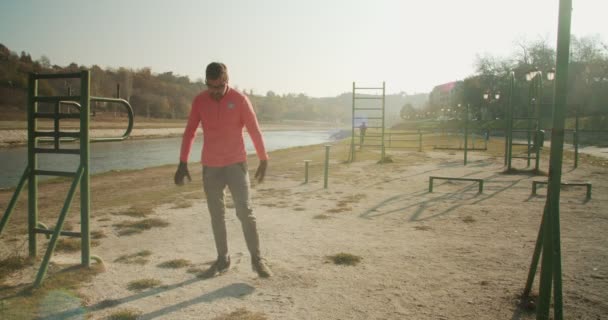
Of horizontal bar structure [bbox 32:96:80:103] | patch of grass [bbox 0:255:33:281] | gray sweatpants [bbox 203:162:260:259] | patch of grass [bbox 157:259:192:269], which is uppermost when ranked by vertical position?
horizontal bar structure [bbox 32:96:80:103]

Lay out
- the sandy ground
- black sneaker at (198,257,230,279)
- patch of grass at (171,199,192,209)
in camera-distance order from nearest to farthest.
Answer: the sandy ground, black sneaker at (198,257,230,279), patch of grass at (171,199,192,209)

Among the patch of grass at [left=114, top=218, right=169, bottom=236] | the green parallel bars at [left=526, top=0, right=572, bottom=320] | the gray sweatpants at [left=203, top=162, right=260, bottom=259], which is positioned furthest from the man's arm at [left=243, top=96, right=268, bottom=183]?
the patch of grass at [left=114, top=218, right=169, bottom=236]

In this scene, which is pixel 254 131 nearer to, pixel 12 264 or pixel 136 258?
pixel 136 258

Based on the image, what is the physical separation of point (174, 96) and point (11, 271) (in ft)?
407

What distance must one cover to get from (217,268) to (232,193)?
752 mm

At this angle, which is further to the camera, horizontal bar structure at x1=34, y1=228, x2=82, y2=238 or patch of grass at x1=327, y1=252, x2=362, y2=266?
patch of grass at x1=327, y1=252, x2=362, y2=266

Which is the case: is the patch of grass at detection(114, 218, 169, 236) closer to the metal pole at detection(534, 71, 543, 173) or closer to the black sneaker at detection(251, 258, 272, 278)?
the black sneaker at detection(251, 258, 272, 278)

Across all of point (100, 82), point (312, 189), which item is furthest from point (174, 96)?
point (312, 189)

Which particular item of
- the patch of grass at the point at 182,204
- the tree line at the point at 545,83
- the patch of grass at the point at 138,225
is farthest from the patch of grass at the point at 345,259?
the tree line at the point at 545,83

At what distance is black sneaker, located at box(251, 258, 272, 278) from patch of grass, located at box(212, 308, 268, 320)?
2.47ft

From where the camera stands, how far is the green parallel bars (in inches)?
110

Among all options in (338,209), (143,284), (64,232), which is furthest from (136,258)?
(338,209)

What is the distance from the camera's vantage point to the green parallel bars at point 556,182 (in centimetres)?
280

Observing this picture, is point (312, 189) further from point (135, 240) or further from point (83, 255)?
point (83, 255)
